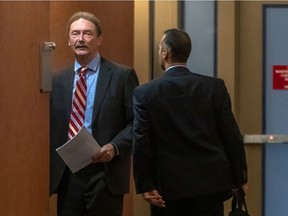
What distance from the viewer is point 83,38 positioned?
4.27 m

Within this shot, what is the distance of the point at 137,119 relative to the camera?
12.6 ft

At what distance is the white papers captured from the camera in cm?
396

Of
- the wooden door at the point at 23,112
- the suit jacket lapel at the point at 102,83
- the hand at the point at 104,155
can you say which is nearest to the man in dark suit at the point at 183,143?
the hand at the point at 104,155

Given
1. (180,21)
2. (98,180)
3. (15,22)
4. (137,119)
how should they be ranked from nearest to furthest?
(15,22) < (137,119) < (98,180) < (180,21)

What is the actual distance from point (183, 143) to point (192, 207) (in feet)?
1.13

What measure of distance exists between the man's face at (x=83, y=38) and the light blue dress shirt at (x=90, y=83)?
0.14 feet

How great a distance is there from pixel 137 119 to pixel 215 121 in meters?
0.41

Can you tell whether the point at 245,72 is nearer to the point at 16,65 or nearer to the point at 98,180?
the point at 98,180

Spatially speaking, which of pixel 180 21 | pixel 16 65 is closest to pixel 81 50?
pixel 16 65

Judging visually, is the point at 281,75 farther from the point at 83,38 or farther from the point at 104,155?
the point at 104,155

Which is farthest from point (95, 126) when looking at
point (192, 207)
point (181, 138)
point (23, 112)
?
point (23, 112)

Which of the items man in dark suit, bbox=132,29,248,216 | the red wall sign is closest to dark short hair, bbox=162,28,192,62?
man in dark suit, bbox=132,29,248,216

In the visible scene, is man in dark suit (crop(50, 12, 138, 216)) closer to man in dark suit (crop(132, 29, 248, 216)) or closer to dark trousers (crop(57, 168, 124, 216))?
dark trousers (crop(57, 168, 124, 216))

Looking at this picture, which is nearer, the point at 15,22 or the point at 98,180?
the point at 15,22
